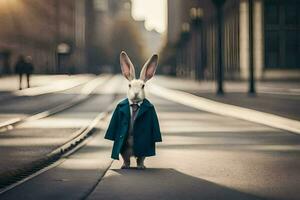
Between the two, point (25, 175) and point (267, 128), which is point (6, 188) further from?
point (267, 128)

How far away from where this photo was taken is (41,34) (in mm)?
140000

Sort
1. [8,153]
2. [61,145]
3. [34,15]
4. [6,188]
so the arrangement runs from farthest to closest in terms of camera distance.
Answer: [34,15], [61,145], [8,153], [6,188]

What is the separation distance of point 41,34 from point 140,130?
13051 centimetres

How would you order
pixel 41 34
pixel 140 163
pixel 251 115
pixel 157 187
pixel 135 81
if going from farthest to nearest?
pixel 41 34 < pixel 251 115 < pixel 140 163 < pixel 135 81 < pixel 157 187

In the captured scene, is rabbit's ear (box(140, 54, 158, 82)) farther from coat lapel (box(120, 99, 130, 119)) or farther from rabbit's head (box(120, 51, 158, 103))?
coat lapel (box(120, 99, 130, 119))

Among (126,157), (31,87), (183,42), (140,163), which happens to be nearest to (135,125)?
(126,157)

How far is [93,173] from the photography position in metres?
11.2

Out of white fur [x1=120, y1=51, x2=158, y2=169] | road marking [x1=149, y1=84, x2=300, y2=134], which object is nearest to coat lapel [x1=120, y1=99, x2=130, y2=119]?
white fur [x1=120, y1=51, x2=158, y2=169]

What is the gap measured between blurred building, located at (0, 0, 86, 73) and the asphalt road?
90268 mm

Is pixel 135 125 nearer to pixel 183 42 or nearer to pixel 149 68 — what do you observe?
pixel 149 68

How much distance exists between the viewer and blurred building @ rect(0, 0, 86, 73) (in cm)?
10975

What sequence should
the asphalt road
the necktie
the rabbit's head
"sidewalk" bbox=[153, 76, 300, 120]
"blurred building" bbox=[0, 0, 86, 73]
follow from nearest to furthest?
the asphalt road, the rabbit's head, the necktie, "sidewalk" bbox=[153, 76, 300, 120], "blurred building" bbox=[0, 0, 86, 73]

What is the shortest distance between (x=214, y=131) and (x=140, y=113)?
8899mm

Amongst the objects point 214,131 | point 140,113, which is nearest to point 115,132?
point 140,113
